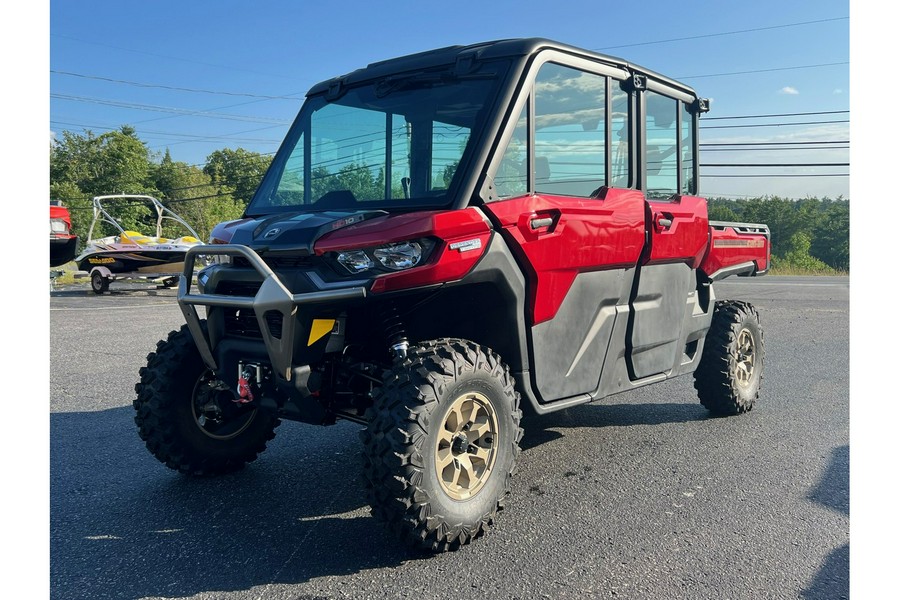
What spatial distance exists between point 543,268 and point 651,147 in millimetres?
1657

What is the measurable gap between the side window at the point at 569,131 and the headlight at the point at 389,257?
0.90 meters

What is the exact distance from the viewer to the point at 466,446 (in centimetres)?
346

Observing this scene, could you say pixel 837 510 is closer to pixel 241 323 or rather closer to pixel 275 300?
pixel 275 300

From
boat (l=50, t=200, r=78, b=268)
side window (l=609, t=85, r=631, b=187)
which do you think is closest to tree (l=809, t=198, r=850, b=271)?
boat (l=50, t=200, r=78, b=268)

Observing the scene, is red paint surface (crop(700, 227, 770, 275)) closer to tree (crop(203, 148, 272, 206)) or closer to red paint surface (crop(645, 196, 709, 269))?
red paint surface (crop(645, 196, 709, 269))

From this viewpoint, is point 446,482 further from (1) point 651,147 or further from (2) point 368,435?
(1) point 651,147

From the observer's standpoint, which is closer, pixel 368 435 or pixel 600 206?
pixel 368 435

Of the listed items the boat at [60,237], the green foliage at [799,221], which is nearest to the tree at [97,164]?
the boat at [60,237]

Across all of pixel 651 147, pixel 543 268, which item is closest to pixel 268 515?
pixel 543 268

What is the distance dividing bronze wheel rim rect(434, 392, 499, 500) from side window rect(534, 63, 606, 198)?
1.22 metres

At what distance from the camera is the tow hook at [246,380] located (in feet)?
12.0

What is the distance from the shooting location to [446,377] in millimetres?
3260

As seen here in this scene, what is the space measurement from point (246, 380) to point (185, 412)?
76 cm

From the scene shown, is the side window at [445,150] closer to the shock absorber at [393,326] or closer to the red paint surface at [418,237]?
the red paint surface at [418,237]
